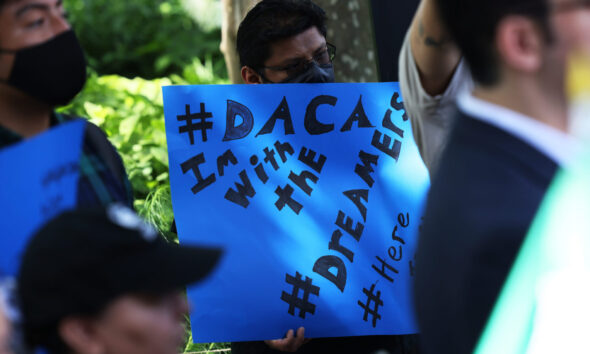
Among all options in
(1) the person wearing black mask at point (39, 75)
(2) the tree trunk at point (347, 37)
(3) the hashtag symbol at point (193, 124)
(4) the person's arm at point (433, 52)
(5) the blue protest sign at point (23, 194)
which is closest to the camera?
(5) the blue protest sign at point (23, 194)

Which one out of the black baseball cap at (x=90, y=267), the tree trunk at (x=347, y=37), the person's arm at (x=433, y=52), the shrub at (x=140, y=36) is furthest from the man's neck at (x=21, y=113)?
the shrub at (x=140, y=36)

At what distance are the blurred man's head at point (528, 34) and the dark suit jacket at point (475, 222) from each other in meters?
0.12

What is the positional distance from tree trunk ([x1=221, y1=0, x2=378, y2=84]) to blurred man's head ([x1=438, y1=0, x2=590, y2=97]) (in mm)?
3279

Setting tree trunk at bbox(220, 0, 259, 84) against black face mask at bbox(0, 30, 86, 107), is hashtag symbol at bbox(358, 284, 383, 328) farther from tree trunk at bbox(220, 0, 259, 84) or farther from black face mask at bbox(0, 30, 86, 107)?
tree trunk at bbox(220, 0, 259, 84)

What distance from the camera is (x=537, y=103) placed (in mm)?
1488

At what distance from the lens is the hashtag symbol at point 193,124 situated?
2.72 meters

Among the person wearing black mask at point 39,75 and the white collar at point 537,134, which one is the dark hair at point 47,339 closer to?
the person wearing black mask at point 39,75

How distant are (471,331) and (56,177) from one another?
870mm

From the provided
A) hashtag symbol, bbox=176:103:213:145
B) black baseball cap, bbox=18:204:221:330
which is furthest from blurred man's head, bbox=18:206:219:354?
hashtag symbol, bbox=176:103:213:145

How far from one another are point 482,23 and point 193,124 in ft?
4.60

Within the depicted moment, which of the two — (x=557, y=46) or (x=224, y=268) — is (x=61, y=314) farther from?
(x=224, y=268)

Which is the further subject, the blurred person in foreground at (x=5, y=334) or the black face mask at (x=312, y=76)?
the black face mask at (x=312, y=76)

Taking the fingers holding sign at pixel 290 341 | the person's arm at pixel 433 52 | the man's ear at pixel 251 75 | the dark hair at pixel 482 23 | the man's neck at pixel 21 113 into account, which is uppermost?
the dark hair at pixel 482 23

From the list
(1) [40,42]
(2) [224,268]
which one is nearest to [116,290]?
(1) [40,42]
